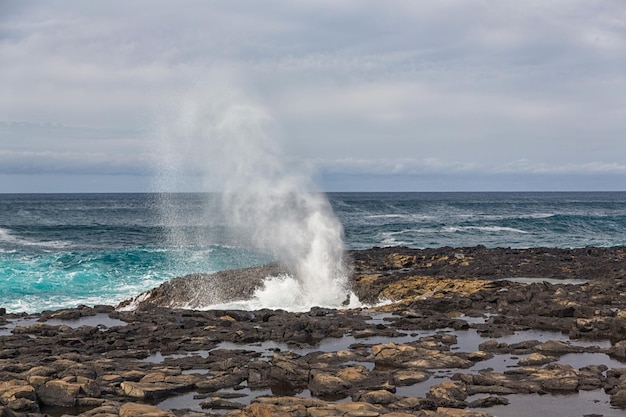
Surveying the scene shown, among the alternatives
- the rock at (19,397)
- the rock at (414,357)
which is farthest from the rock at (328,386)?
the rock at (19,397)

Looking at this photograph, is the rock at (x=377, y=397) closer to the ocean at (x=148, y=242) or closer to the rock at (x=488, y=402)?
the rock at (x=488, y=402)

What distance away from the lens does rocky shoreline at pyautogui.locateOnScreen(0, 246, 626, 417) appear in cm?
1238

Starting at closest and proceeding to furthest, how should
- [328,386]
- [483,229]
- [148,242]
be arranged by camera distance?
[328,386] < [148,242] < [483,229]

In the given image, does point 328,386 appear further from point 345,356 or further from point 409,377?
point 345,356

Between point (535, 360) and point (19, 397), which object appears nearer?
point (19, 397)

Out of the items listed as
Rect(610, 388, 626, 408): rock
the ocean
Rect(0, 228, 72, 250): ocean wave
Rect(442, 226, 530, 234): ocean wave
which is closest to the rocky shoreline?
Rect(610, 388, 626, 408): rock

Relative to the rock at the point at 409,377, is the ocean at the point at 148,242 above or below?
below

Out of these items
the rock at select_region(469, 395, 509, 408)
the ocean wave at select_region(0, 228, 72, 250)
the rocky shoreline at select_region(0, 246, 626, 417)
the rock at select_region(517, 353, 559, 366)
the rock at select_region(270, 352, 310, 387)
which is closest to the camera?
the rock at select_region(469, 395, 509, 408)

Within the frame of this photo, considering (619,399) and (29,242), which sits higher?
(619,399)

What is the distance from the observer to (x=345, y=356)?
626 inches

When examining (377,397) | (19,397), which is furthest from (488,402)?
(19,397)

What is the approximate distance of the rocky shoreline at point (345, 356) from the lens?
12383mm

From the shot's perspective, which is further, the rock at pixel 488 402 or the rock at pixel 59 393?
the rock at pixel 59 393

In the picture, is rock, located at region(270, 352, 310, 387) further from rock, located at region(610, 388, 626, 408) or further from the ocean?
the ocean
